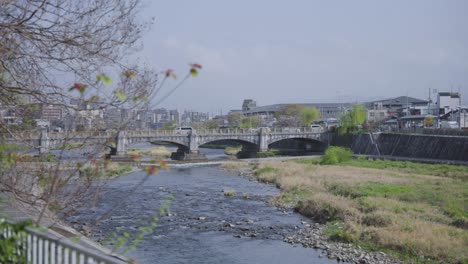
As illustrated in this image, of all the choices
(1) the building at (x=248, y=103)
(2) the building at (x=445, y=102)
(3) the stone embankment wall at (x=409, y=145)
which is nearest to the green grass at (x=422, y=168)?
(3) the stone embankment wall at (x=409, y=145)

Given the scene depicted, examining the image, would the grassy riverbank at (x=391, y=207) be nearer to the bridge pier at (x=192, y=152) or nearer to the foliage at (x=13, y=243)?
the foliage at (x=13, y=243)

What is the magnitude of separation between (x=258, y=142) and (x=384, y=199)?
4401 centimetres

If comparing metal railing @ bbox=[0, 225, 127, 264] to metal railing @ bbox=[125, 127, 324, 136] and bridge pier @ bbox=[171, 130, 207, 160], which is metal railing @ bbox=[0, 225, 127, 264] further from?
bridge pier @ bbox=[171, 130, 207, 160]

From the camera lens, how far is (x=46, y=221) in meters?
10.5

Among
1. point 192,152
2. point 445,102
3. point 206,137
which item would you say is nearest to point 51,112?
point 192,152

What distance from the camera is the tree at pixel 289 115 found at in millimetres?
117625

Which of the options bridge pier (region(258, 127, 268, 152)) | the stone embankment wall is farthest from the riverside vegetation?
bridge pier (region(258, 127, 268, 152))

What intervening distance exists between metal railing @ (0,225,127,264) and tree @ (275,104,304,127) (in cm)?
11159

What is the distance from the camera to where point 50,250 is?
530 centimetres

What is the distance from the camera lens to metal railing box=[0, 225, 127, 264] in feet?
15.6

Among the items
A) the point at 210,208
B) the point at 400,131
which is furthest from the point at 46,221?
the point at 400,131

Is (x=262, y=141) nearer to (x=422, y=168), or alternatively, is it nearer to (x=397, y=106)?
(x=422, y=168)

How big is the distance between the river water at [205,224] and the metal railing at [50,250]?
4282mm

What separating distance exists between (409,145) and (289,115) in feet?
225
